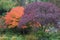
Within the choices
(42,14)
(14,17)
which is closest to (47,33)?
(42,14)

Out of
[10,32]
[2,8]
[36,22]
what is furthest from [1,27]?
[2,8]

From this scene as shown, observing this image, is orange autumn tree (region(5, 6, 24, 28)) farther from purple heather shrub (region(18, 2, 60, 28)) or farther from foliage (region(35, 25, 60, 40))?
foliage (region(35, 25, 60, 40))

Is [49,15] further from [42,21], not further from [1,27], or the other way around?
[1,27]

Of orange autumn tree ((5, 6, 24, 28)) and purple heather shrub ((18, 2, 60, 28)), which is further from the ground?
purple heather shrub ((18, 2, 60, 28))

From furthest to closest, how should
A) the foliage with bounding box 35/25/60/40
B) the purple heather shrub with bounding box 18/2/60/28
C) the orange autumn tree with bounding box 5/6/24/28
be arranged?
the orange autumn tree with bounding box 5/6/24/28
the foliage with bounding box 35/25/60/40
the purple heather shrub with bounding box 18/2/60/28

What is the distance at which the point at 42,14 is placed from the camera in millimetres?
8453

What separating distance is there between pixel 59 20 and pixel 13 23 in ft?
6.87

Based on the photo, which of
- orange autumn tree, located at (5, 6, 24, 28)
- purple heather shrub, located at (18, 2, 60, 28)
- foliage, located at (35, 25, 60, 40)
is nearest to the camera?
purple heather shrub, located at (18, 2, 60, 28)

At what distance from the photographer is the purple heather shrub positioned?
8352 mm

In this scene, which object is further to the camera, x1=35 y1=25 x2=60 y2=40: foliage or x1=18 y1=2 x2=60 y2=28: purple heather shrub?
x1=35 y1=25 x2=60 y2=40: foliage

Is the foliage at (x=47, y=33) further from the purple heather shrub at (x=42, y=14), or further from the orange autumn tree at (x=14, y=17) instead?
the orange autumn tree at (x=14, y=17)

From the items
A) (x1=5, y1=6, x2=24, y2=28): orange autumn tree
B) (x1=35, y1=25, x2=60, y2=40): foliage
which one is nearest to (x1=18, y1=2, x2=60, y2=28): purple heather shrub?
(x1=35, y1=25, x2=60, y2=40): foliage

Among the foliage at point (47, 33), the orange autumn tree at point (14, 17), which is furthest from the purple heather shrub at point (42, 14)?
the orange autumn tree at point (14, 17)

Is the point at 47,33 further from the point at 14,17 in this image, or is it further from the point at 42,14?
the point at 14,17
